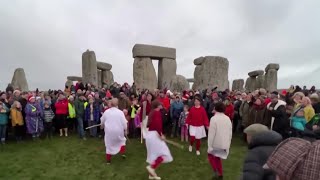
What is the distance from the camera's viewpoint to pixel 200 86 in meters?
22.5

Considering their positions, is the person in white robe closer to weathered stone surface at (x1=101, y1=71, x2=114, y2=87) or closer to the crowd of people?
the crowd of people

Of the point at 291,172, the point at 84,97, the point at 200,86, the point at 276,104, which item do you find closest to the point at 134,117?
the point at 84,97

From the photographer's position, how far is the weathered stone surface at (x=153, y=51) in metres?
23.2

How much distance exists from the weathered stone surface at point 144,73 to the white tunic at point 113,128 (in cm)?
1323

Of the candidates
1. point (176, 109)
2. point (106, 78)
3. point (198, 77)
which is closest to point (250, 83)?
point (198, 77)

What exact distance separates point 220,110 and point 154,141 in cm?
171

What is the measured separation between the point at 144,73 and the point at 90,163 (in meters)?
13.5

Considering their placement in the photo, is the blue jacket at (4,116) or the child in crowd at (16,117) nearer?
the blue jacket at (4,116)

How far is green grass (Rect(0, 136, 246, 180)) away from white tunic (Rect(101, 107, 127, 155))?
1.70 feet

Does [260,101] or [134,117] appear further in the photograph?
[134,117]

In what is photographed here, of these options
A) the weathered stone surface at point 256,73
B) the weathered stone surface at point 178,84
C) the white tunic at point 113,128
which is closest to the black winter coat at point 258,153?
the white tunic at point 113,128

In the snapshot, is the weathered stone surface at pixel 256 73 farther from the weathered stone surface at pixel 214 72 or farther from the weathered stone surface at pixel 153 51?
the weathered stone surface at pixel 153 51

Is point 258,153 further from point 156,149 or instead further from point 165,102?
point 165,102

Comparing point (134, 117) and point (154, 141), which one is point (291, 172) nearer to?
point (154, 141)
